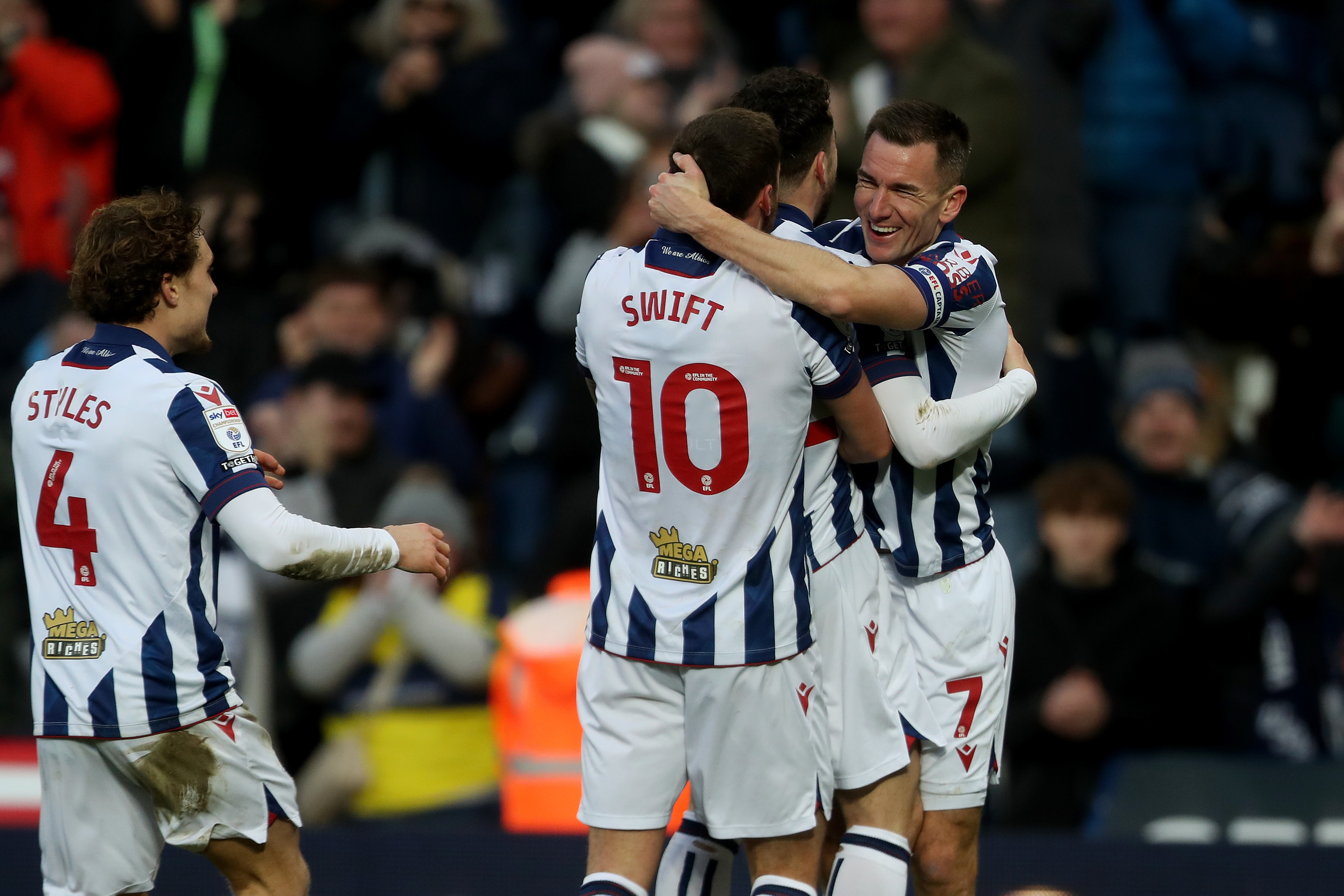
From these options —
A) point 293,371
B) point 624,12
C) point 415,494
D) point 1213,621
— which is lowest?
point 1213,621

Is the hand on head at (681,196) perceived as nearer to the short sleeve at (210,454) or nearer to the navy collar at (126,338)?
the short sleeve at (210,454)

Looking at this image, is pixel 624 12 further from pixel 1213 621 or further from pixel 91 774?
pixel 91 774

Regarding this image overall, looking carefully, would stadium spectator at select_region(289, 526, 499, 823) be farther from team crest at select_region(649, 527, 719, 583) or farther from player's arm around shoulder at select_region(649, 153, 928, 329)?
player's arm around shoulder at select_region(649, 153, 928, 329)

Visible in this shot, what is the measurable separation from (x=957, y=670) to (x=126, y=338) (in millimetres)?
2325

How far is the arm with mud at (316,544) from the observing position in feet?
13.9

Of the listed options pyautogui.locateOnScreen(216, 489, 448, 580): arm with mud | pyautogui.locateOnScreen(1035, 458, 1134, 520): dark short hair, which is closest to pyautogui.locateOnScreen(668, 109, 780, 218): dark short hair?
pyautogui.locateOnScreen(216, 489, 448, 580): arm with mud

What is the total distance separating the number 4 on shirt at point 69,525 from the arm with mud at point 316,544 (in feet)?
1.08

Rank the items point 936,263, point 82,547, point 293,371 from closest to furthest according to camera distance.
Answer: point 82,547 < point 936,263 < point 293,371

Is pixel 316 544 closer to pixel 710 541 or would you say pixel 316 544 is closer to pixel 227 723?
pixel 227 723

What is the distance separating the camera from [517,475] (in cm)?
896

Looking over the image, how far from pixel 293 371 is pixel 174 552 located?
445cm

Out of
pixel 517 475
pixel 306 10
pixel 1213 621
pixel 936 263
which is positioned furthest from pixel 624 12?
pixel 936 263

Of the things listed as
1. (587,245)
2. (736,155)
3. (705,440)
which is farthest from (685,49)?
(705,440)

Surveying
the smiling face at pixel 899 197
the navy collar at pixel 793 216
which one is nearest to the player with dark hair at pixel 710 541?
the navy collar at pixel 793 216
